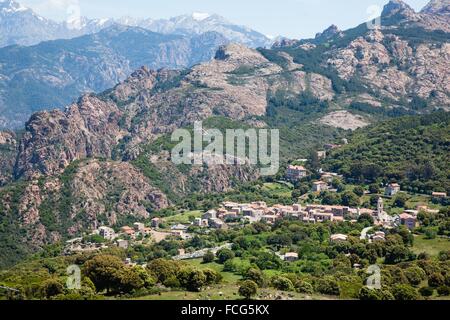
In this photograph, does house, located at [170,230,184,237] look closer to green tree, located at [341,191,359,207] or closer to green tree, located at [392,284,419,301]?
green tree, located at [341,191,359,207]

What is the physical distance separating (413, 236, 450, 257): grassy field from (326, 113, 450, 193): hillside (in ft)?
83.3

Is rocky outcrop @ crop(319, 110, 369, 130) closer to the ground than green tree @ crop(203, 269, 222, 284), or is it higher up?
higher up

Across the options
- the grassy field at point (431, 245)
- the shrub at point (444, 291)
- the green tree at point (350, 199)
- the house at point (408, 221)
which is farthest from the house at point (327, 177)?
the shrub at point (444, 291)

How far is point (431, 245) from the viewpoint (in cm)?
7050

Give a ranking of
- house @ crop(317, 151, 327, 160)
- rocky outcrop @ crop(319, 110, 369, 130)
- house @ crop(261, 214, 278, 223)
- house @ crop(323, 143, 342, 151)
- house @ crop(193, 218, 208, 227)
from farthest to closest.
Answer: rocky outcrop @ crop(319, 110, 369, 130)
house @ crop(323, 143, 342, 151)
house @ crop(317, 151, 327, 160)
house @ crop(193, 218, 208, 227)
house @ crop(261, 214, 278, 223)

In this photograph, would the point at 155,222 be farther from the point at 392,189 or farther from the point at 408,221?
the point at 408,221

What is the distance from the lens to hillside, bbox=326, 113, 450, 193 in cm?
10150

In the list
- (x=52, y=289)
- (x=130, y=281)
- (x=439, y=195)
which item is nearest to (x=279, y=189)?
(x=439, y=195)

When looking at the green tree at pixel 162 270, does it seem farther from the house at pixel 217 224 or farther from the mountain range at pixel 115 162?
the mountain range at pixel 115 162

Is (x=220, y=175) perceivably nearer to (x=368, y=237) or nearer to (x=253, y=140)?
(x=253, y=140)

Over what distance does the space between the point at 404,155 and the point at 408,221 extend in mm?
33995

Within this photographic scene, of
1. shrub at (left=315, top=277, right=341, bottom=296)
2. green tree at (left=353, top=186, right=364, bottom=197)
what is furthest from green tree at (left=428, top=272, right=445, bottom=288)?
green tree at (left=353, top=186, right=364, bottom=197)
